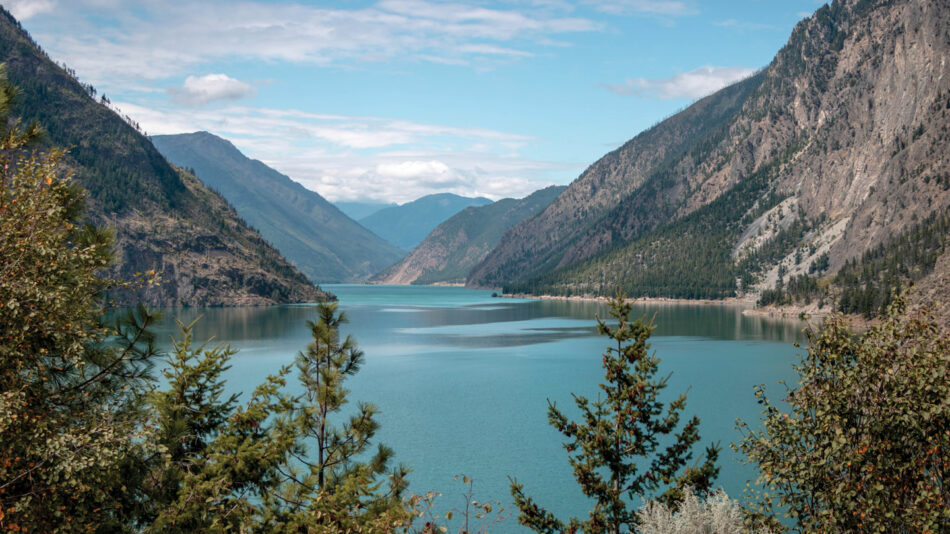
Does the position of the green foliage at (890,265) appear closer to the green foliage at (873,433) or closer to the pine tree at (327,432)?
the green foliage at (873,433)

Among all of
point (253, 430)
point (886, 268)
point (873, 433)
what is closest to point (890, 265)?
point (886, 268)

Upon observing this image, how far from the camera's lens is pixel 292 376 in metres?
81.7

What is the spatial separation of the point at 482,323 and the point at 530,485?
461 ft

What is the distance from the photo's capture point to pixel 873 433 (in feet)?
54.2

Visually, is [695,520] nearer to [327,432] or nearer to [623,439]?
[623,439]

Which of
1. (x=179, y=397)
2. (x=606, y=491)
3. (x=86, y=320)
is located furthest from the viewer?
(x=606, y=491)

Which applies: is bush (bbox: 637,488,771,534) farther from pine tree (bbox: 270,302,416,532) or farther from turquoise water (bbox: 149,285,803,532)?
turquoise water (bbox: 149,285,803,532)

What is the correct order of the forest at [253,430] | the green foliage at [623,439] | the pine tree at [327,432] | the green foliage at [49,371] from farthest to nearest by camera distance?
the green foliage at [623,439], the pine tree at [327,432], the forest at [253,430], the green foliage at [49,371]

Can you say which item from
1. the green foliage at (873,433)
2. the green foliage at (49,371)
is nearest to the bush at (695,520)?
the green foliage at (873,433)

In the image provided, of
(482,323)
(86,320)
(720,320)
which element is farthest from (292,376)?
(720,320)

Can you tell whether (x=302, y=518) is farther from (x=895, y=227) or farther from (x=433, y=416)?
(x=895, y=227)

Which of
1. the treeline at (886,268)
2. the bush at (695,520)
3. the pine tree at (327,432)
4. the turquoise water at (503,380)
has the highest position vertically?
the treeline at (886,268)

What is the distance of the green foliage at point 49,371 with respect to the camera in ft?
42.3

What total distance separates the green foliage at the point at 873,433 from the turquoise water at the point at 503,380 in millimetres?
13621
